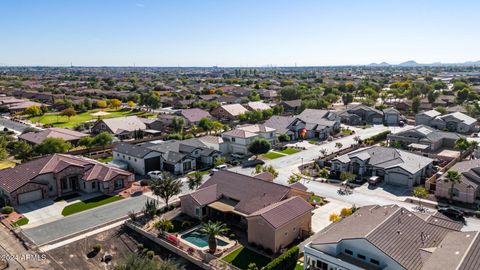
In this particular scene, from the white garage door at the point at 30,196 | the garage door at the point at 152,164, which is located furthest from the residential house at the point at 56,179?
the garage door at the point at 152,164

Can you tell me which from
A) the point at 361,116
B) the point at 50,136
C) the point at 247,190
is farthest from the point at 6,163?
the point at 361,116

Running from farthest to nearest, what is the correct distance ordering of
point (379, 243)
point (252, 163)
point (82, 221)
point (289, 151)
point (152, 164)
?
point (289, 151) < point (252, 163) < point (152, 164) < point (82, 221) < point (379, 243)

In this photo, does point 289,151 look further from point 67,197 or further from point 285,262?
point 285,262

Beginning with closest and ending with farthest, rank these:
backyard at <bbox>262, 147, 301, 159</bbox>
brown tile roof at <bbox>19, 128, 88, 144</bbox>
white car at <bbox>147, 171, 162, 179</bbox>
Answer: white car at <bbox>147, 171, 162, 179</bbox>
backyard at <bbox>262, 147, 301, 159</bbox>
brown tile roof at <bbox>19, 128, 88, 144</bbox>

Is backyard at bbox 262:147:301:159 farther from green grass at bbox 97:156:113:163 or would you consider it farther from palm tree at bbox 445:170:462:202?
palm tree at bbox 445:170:462:202

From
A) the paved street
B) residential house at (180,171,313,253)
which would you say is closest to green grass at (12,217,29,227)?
residential house at (180,171,313,253)

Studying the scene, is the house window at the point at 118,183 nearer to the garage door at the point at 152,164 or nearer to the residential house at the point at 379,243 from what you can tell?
the garage door at the point at 152,164

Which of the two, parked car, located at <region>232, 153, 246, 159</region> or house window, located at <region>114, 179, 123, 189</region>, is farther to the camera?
parked car, located at <region>232, 153, 246, 159</region>
